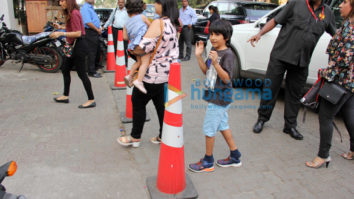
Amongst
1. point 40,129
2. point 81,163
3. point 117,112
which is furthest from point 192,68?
point 81,163

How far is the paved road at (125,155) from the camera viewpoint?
9.16 feet

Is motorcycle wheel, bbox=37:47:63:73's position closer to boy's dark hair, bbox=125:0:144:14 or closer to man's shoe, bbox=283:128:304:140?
boy's dark hair, bbox=125:0:144:14

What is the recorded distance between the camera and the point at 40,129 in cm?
400

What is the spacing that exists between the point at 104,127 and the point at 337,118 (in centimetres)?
371

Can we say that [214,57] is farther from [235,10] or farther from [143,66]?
[235,10]

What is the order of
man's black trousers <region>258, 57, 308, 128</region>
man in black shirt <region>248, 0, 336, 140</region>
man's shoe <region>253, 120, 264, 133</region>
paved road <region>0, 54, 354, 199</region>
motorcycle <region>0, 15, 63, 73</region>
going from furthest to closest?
motorcycle <region>0, 15, 63, 73</region> → man's shoe <region>253, 120, 264, 133</region> → man's black trousers <region>258, 57, 308, 128</region> → man in black shirt <region>248, 0, 336, 140</region> → paved road <region>0, 54, 354, 199</region>

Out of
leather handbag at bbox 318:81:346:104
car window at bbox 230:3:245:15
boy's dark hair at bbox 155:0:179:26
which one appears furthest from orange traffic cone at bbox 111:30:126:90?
car window at bbox 230:3:245:15

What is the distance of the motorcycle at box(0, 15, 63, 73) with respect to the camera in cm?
702

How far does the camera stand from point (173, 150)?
253 centimetres

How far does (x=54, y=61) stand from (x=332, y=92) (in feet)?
Answer: 20.2

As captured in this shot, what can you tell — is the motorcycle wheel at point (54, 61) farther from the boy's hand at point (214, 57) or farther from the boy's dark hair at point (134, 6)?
the boy's hand at point (214, 57)

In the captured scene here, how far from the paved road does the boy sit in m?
0.21

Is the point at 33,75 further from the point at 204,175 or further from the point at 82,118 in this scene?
the point at 204,175

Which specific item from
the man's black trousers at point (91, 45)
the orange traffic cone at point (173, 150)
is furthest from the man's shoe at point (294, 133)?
the man's black trousers at point (91, 45)
